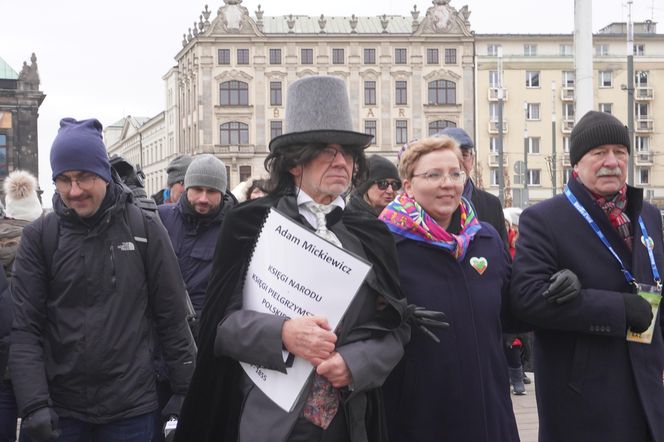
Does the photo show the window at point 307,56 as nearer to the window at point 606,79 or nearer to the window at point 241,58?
the window at point 241,58

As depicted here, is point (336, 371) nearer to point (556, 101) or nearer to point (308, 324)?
point (308, 324)

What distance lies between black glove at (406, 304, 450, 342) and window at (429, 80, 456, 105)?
74.2m

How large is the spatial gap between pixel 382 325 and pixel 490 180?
7045cm

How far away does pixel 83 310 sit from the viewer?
3967 mm

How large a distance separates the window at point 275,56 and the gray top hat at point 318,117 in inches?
2932

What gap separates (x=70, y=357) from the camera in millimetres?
3928

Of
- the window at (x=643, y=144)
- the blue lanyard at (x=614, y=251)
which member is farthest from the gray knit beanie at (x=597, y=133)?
the window at (x=643, y=144)

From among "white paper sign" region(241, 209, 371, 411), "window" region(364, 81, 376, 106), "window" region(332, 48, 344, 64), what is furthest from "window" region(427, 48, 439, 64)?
"white paper sign" region(241, 209, 371, 411)

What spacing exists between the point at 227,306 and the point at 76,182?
1136 mm

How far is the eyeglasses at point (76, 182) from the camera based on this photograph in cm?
400

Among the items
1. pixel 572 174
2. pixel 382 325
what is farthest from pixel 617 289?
pixel 382 325

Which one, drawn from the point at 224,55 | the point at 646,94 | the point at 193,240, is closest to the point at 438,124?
the point at 646,94

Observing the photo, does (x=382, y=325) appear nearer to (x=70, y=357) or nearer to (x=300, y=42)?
(x=70, y=357)

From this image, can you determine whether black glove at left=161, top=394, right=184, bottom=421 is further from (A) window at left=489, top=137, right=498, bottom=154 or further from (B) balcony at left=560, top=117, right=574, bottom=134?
(A) window at left=489, top=137, right=498, bottom=154
